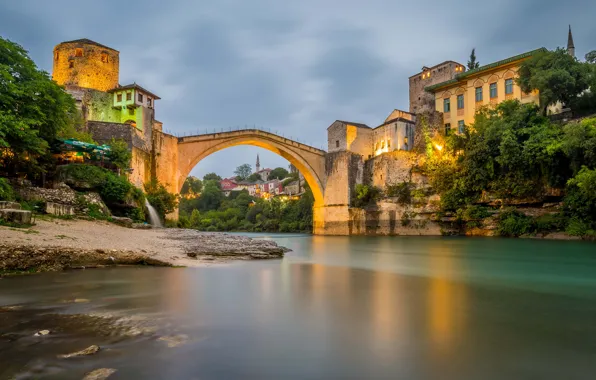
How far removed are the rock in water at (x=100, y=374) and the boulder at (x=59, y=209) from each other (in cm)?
1170

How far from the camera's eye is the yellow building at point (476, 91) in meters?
29.4

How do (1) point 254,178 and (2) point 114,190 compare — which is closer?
(2) point 114,190

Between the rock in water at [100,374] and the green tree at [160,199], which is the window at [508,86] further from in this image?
the rock in water at [100,374]

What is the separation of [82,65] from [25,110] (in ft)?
77.8

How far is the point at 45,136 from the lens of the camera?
15.9 meters

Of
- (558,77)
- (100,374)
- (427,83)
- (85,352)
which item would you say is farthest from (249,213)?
(100,374)

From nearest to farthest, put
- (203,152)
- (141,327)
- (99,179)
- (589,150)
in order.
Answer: (141,327) → (99,179) → (589,150) → (203,152)

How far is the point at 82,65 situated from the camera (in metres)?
33.2

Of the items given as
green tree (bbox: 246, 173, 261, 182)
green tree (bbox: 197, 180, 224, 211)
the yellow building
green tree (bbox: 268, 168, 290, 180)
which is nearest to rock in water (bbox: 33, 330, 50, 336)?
the yellow building

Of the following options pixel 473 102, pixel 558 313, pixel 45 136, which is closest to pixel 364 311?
Result: pixel 558 313

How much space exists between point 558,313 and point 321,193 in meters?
33.6

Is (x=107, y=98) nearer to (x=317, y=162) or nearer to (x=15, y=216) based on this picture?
(x=317, y=162)

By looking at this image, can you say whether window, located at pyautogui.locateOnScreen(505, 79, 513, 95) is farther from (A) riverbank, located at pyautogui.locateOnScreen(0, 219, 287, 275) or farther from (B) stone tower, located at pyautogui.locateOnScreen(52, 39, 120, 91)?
(B) stone tower, located at pyautogui.locateOnScreen(52, 39, 120, 91)

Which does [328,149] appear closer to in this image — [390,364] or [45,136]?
Answer: [45,136]
